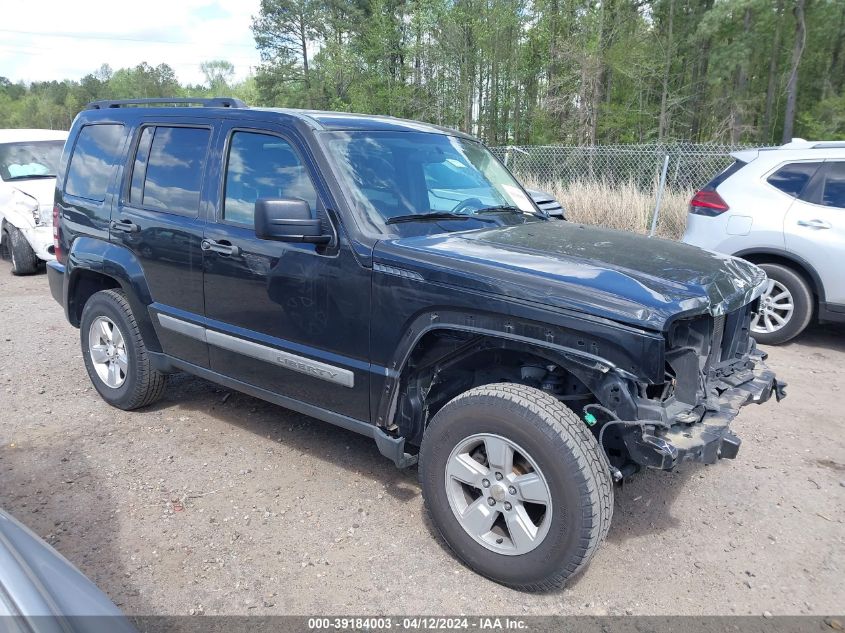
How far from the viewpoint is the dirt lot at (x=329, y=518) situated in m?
2.79

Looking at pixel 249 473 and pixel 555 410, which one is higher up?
pixel 555 410

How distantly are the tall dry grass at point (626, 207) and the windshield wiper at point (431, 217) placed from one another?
754 centimetres

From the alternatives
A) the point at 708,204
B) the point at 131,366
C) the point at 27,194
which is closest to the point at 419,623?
the point at 131,366

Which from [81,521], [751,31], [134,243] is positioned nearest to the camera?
[81,521]

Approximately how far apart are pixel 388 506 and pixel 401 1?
34.3 meters

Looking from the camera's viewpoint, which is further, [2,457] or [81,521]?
[2,457]

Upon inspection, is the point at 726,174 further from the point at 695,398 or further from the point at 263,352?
the point at 263,352

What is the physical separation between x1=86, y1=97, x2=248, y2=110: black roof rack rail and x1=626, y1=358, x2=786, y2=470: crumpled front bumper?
9.61 ft

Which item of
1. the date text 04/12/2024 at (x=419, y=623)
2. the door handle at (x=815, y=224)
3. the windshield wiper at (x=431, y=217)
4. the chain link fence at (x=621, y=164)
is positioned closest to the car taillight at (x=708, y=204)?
the door handle at (x=815, y=224)

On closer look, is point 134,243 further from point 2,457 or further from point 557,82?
point 557,82

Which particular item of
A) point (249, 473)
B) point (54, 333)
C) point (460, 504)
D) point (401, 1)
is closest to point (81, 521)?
point (249, 473)

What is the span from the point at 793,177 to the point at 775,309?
1.30m

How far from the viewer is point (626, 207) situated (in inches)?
432

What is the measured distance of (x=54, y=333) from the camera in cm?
659
